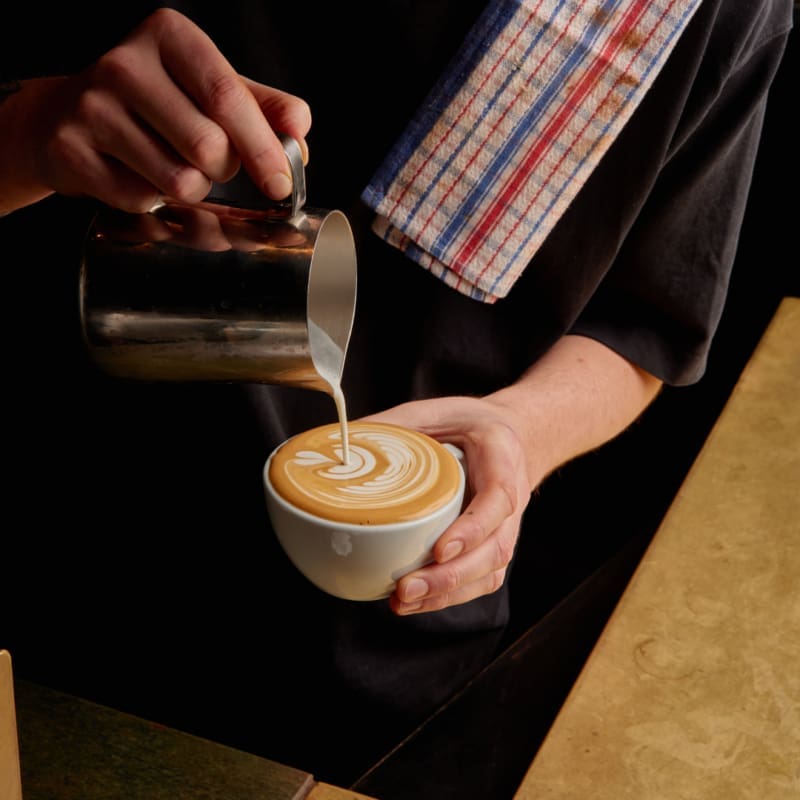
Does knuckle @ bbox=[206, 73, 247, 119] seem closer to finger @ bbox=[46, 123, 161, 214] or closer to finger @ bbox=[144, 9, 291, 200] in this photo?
finger @ bbox=[144, 9, 291, 200]

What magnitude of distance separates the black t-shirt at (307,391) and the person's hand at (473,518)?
253mm

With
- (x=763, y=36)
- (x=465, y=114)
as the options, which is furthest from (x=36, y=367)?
(x=763, y=36)

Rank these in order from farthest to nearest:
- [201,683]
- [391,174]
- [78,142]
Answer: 1. [201,683]
2. [391,174]
3. [78,142]

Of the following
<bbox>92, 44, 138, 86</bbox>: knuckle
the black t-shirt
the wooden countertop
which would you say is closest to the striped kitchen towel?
the black t-shirt

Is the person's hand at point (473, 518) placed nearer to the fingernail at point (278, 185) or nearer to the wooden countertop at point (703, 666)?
the wooden countertop at point (703, 666)

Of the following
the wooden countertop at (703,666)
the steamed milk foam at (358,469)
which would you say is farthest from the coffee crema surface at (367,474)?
the wooden countertop at (703,666)

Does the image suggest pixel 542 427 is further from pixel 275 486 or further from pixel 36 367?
pixel 36 367

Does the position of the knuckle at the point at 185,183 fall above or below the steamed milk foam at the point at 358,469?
above

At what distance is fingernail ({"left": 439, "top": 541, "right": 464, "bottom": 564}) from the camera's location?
0.87 metres

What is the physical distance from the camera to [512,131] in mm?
1223

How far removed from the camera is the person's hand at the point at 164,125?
723mm

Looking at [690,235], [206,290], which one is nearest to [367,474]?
[206,290]

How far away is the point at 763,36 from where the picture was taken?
1236mm

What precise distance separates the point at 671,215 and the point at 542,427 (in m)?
0.34
